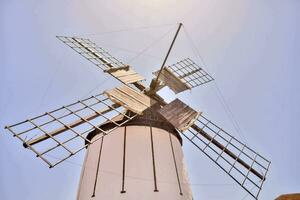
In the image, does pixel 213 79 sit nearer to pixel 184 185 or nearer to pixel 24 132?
pixel 184 185

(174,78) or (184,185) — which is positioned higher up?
(174,78)

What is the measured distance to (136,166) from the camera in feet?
25.0

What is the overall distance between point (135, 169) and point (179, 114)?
2.61m

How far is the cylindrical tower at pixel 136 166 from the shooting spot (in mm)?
7250

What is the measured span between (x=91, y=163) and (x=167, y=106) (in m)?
2.98

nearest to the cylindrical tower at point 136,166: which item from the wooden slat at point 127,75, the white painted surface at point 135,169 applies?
the white painted surface at point 135,169

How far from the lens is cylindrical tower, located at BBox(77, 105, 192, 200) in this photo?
7250 mm

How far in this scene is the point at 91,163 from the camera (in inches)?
319

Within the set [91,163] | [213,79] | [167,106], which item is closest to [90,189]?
→ [91,163]

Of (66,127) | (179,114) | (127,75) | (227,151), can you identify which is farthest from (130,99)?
(227,151)

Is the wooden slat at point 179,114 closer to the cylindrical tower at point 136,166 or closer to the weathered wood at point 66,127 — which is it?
the cylindrical tower at point 136,166

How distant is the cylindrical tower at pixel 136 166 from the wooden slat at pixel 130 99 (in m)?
0.36

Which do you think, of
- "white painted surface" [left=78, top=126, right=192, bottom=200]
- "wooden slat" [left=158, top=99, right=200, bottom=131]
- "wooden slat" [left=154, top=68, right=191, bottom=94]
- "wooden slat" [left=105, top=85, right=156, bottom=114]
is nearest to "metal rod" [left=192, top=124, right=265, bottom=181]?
"wooden slat" [left=158, top=99, right=200, bottom=131]

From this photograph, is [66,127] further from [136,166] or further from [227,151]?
[227,151]
